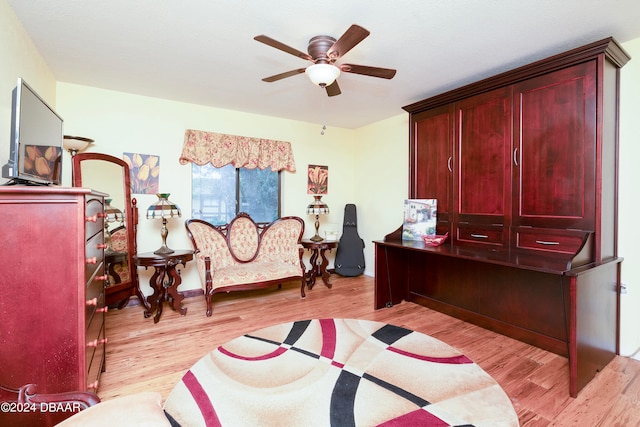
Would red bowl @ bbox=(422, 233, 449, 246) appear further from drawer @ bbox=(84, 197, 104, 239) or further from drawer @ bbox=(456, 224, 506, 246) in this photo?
drawer @ bbox=(84, 197, 104, 239)

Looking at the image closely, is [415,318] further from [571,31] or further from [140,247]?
[140,247]

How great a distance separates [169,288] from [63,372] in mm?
1881

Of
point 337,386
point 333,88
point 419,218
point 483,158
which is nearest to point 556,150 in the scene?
point 483,158

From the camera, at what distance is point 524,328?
259 centimetres

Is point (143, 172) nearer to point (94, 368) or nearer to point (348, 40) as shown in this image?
point (94, 368)

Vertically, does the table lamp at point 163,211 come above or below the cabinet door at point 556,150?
below

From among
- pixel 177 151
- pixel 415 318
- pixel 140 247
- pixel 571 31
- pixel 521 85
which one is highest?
pixel 571 31

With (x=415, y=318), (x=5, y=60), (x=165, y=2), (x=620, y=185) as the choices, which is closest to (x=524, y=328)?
(x=415, y=318)

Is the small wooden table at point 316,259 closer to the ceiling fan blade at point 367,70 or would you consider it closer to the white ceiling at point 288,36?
the white ceiling at point 288,36

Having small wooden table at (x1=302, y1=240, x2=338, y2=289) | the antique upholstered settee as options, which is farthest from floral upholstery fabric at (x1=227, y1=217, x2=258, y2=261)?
small wooden table at (x1=302, y1=240, x2=338, y2=289)

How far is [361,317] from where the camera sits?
3045 mm

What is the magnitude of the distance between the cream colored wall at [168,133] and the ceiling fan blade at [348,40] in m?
2.34

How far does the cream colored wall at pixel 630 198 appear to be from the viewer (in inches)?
88.1

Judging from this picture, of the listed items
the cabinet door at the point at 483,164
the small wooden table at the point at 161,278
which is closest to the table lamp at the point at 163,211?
the small wooden table at the point at 161,278
